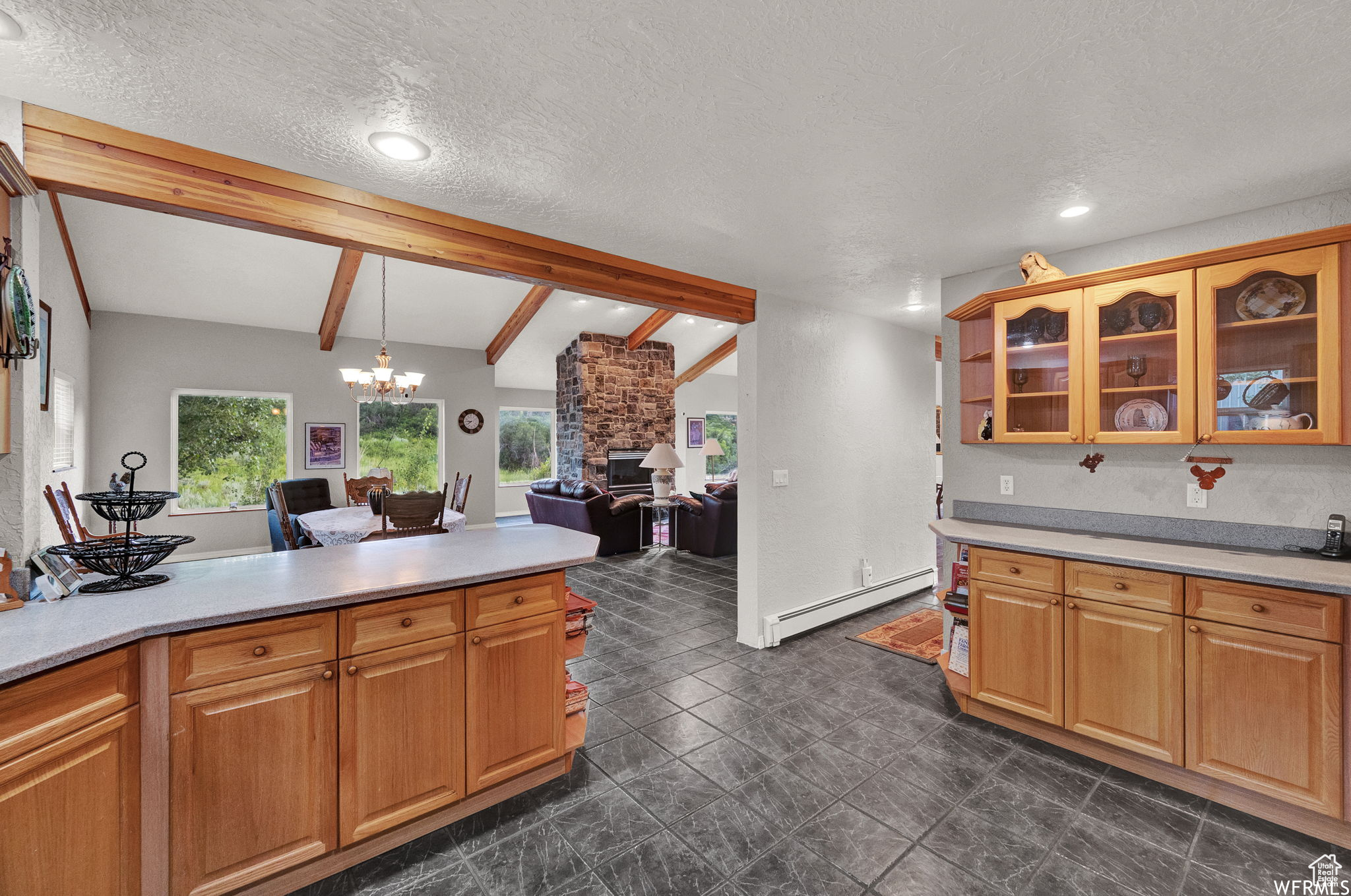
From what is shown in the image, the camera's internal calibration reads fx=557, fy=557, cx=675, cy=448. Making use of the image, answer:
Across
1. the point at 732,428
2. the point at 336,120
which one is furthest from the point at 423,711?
the point at 732,428

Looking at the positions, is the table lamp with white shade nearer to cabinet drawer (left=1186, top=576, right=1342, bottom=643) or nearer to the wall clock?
the wall clock

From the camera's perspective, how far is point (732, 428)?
11.9 metres

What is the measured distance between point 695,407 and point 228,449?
287 inches

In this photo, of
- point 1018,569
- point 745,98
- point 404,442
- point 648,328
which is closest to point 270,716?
point 745,98

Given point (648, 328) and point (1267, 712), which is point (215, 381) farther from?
point (1267, 712)

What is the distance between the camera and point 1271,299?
7.68ft

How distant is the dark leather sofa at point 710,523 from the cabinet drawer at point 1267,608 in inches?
175

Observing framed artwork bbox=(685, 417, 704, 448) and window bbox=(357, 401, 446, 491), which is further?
framed artwork bbox=(685, 417, 704, 448)

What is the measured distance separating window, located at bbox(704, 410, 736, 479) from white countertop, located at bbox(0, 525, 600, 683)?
8.79 m

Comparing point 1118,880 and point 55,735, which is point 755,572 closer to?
point 1118,880

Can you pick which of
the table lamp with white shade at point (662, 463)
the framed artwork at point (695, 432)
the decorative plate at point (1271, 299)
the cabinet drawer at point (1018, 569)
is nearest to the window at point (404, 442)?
the table lamp with white shade at point (662, 463)

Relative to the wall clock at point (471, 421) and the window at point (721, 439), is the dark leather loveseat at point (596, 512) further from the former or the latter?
the window at point (721, 439)

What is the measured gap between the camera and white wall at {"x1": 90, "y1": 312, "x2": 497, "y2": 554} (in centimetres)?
593

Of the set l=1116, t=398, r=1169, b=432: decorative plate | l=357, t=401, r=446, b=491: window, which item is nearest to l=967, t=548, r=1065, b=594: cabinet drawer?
l=1116, t=398, r=1169, b=432: decorative plate
